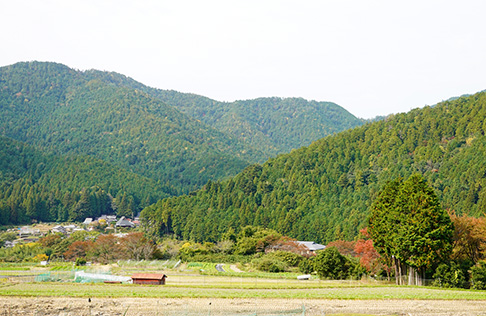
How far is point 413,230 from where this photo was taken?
47031 mm

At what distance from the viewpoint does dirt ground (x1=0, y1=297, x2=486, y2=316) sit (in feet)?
108

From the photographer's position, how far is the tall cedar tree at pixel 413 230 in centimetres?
4625

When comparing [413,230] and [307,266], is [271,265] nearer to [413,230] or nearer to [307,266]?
[307,266]

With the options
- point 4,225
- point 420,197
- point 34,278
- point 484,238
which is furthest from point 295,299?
point 4,225

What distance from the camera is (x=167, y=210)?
12012 cm

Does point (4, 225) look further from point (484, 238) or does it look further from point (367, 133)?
point (484, 238)

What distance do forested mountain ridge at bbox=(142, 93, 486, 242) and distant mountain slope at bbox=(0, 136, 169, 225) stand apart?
43.5m

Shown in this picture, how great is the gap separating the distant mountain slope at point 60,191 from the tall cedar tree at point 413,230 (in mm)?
114442

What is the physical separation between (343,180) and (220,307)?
91.1m

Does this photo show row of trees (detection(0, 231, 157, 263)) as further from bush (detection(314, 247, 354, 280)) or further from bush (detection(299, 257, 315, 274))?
bush (detection(314, 247, 354, 280))

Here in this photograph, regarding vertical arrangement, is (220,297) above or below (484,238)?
below

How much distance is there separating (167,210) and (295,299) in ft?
281

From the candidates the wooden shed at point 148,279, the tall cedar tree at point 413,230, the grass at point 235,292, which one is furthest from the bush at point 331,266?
the wooden shed at point 148,279

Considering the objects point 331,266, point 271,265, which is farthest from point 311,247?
point 331,266
